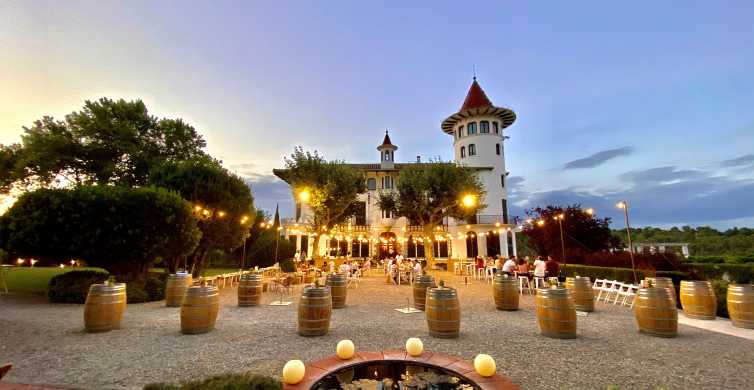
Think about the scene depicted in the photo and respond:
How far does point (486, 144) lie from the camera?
3133cm

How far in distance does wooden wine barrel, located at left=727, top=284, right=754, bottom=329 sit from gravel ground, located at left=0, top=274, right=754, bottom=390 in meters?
1.15

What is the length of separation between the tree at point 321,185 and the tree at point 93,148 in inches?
343

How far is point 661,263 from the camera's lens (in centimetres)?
1252

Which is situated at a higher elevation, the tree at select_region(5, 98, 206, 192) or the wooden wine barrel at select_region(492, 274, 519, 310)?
the tree at select_region(5, 98, 206, 192)

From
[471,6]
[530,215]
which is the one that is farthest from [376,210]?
[471,6]

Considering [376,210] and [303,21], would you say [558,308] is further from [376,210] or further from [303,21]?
[376,210]

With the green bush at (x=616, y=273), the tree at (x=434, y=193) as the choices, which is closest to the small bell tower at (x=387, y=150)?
the tree at (x=434, y=193)

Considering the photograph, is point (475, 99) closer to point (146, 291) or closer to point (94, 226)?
point (146, 291)

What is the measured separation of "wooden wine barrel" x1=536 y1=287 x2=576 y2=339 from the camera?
575 cm

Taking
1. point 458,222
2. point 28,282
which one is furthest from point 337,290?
point 458,222

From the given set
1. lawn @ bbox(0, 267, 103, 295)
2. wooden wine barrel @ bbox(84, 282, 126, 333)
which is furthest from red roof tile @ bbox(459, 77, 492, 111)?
lawn @ bbox(0, 267, 103, 295)

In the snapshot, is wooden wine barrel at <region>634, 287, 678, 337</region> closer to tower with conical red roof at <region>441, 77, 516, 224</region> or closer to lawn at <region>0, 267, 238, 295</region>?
lawn at <region>0, 267, 238, 295</region>

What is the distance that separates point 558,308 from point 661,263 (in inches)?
429

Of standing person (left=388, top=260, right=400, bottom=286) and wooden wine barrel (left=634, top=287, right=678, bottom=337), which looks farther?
standing person (left=388, top=260, right=400, bottom=286)
